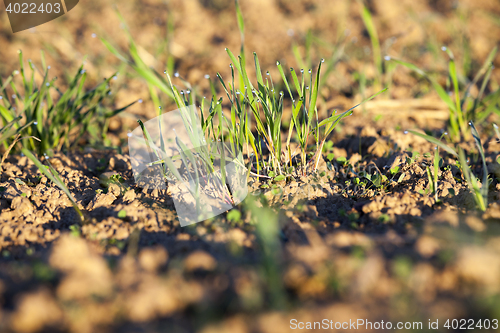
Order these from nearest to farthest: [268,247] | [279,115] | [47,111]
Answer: [268,247]
[279,115]
[47,111]

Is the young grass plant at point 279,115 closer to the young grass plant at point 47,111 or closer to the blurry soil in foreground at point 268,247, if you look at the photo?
the blurry soil in foreground at point 268,247

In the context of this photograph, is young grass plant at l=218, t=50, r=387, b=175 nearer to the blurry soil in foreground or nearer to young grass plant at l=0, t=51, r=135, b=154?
the blurry soil in foreground

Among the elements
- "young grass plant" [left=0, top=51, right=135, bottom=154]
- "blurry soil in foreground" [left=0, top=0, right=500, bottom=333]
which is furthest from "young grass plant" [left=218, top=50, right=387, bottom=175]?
"young grass plant" [left=0, top=51, right=135, bottom=154]

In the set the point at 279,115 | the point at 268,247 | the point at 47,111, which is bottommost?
the point at 268,247

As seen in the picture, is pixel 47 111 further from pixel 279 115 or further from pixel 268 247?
pixel 268 247

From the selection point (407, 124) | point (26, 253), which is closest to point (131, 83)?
point (26, 253)

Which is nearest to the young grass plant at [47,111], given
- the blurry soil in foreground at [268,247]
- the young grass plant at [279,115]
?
the blurry soil in foreground at [268,247]

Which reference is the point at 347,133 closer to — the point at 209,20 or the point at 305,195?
the point at 305,195

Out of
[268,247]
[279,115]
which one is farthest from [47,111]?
[268,247]
